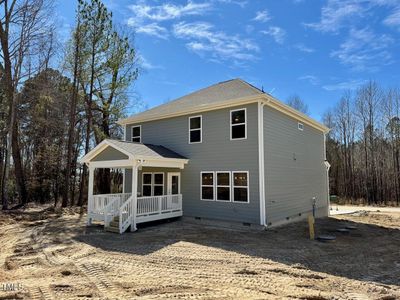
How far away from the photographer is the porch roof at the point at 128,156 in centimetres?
1149

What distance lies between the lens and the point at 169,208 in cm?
1295

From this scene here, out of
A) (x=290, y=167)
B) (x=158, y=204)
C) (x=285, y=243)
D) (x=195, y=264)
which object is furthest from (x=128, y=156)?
(x=290, y=167)

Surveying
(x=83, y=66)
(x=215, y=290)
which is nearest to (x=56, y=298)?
(x=215, y=290)

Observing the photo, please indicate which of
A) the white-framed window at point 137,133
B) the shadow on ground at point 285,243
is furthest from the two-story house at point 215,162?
the shadow on ground at point 285,243

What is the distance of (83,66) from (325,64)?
17.0 metres

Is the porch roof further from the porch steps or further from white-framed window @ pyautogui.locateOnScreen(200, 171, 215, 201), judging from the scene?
the porch steps

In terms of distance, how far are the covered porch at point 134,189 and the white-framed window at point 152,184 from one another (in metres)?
0.05

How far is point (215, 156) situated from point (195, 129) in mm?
1757

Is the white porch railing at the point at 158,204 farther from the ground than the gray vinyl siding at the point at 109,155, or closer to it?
closer to it

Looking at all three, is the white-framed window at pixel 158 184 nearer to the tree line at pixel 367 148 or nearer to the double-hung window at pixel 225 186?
the double-hung window at pixel 225 186

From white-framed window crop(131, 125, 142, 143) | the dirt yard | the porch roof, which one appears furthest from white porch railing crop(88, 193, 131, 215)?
white-framed window crop(131, 125, 142, 143)

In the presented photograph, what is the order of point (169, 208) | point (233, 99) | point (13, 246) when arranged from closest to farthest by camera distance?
point (13, 246) < point (233, 99) < point (169, 208)

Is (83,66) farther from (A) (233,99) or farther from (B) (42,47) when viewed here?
(A) (233,99)

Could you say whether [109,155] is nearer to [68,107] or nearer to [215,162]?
[215,162]
